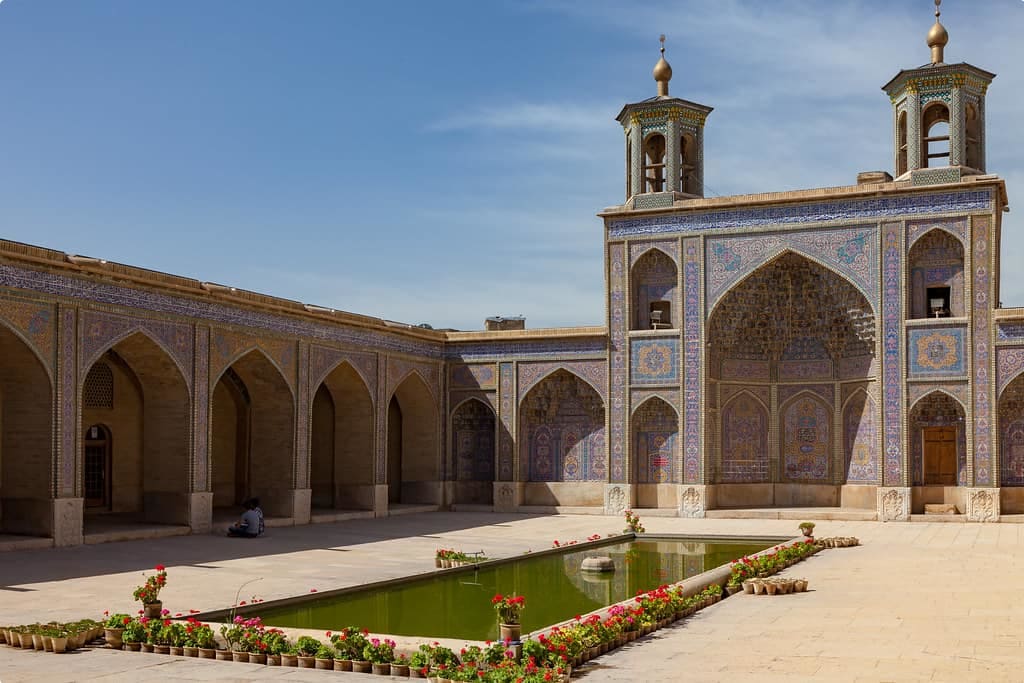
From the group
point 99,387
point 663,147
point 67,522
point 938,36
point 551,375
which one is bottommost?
point 67,522

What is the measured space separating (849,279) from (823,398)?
2153 mm

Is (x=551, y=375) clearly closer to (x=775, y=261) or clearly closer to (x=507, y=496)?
(x=507, y=496)

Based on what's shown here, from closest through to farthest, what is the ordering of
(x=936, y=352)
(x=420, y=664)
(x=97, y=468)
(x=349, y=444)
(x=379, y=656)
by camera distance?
(x=420, y=664) < (x=379, y=656) < (x=97, y=468) < (x=936, y=352) < (x=349, y=444)

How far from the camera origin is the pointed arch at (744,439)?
18.6 m

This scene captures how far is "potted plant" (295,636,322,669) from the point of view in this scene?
6367mm

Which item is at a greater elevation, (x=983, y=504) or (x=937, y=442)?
(x=937, y=442)

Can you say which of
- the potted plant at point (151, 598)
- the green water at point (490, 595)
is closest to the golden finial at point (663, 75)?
the green water at point (490, 595)

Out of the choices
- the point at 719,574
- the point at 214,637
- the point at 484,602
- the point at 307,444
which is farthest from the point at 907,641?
the point at 307,444

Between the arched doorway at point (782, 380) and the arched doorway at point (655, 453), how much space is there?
70 cm

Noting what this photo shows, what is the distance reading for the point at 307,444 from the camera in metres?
16.3

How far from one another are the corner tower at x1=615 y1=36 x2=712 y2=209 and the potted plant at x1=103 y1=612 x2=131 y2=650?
43.5 ft

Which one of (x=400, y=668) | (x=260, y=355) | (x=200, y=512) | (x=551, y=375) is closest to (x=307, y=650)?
(x=400, y=668)

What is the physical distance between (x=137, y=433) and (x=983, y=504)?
12117 mm

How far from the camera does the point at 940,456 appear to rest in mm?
17250
